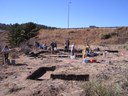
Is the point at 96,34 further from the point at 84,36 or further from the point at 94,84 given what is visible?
the point at 94,84

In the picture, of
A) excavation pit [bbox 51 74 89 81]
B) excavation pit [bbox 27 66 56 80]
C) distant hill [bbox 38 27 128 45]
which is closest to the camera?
excavation pit [bbox 51 74 89 81]

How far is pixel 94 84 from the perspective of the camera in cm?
923

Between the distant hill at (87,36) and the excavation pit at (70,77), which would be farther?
the distant hill at (87,36)

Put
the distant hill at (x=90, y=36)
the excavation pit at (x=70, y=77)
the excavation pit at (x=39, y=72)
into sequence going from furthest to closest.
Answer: the distant hill at (x=90, y=36), the excavation pit at (x=39, y=72), the excavation pit at (x=70, y=77)

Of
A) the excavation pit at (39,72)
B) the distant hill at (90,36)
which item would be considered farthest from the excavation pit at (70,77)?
the distant hill at (90,36)

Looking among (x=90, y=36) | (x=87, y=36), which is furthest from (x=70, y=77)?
(x=87, y=36)

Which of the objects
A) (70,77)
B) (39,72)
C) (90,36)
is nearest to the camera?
(70,77)

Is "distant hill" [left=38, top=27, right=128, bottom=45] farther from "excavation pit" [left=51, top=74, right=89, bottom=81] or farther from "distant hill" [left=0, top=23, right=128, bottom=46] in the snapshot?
"excavation pit" [left=51, top=74, right=89, bottom=81]

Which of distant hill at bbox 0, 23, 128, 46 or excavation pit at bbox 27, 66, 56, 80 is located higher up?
distant hill at bbox 0, 23, 128, 46

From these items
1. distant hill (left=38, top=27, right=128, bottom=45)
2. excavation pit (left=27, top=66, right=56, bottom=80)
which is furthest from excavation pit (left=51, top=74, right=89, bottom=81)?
distant hill (left=38, top=27, right=128, bottom=45)

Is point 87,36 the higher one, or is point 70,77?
point 87,36

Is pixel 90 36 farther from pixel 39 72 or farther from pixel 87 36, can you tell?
pixel 39 72

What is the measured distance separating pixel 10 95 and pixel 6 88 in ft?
3.67

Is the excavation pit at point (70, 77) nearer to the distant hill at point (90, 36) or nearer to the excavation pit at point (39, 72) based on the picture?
the excavation pit at point (39, 72)
